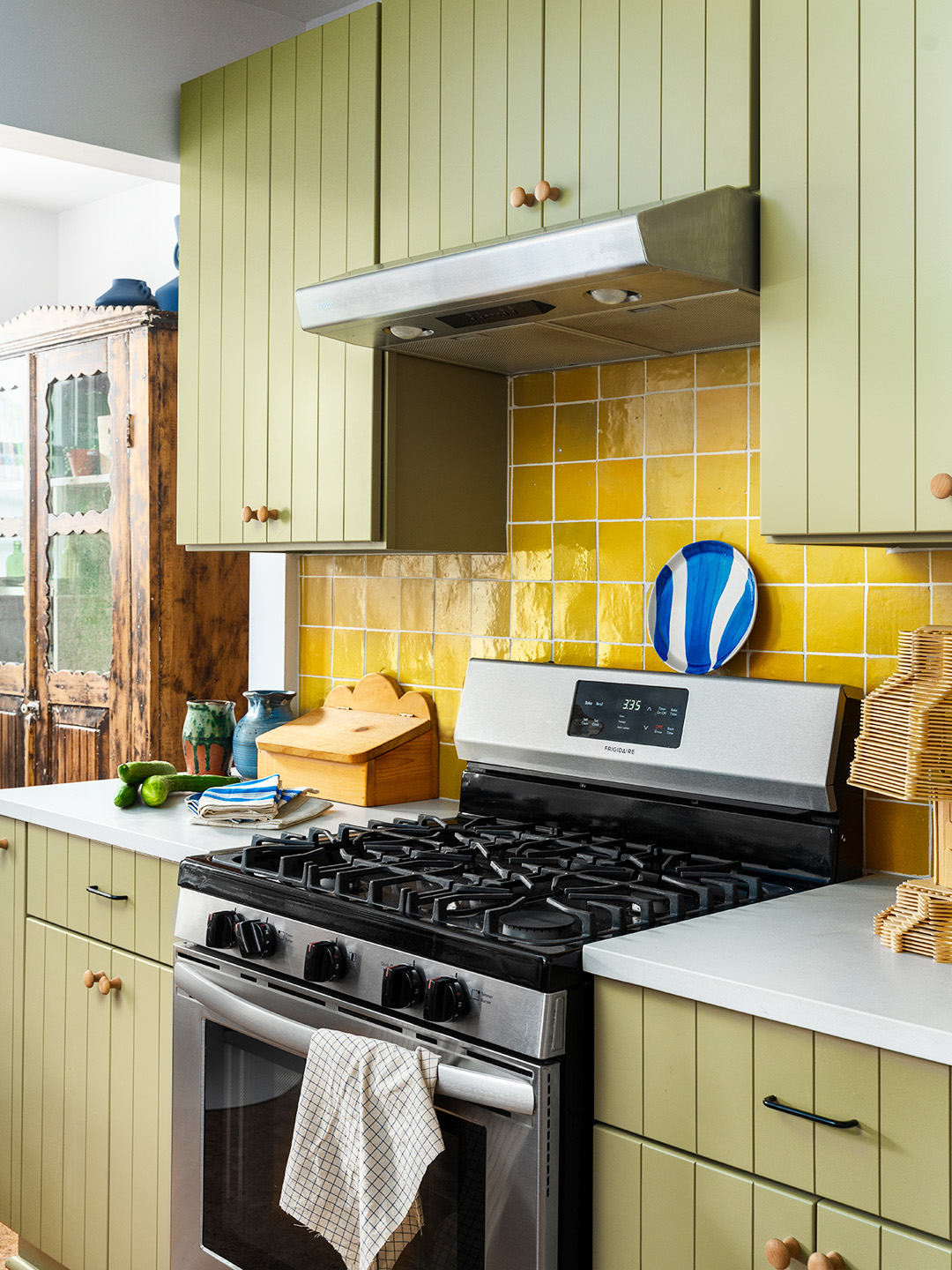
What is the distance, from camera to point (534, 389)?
2.43 m

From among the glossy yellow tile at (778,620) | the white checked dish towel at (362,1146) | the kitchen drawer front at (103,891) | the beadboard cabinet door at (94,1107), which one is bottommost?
the beadboard cabinet door at (94,1107)

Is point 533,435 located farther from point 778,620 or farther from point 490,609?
point 778,620

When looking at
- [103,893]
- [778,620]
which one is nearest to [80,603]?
[103,893]

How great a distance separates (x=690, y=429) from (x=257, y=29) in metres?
1.61

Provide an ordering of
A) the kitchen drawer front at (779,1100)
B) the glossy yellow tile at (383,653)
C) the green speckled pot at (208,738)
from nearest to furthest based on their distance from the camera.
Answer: the kitchen drawer front at (779,1100) → the glossy yellow tile at (383,653) → the green speckled pot at (208,738)

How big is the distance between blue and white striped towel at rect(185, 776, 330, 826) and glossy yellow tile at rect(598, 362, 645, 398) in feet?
3.21

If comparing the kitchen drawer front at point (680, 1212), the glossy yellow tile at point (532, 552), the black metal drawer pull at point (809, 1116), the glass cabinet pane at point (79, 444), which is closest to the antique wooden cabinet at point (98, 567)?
the glass cabinet pane at point (79, 444)

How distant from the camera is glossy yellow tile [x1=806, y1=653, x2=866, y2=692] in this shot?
6.29ft

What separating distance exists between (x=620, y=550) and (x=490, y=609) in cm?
35

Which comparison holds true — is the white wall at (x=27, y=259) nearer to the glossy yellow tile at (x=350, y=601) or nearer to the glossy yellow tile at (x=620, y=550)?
the glossy yellow tile at (x=350, y=601)

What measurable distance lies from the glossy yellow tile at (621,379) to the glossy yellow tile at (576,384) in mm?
18

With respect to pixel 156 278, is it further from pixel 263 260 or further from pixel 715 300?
pixel 715 300

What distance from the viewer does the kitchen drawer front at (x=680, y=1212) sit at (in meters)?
1.30

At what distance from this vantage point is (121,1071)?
2.26 m
